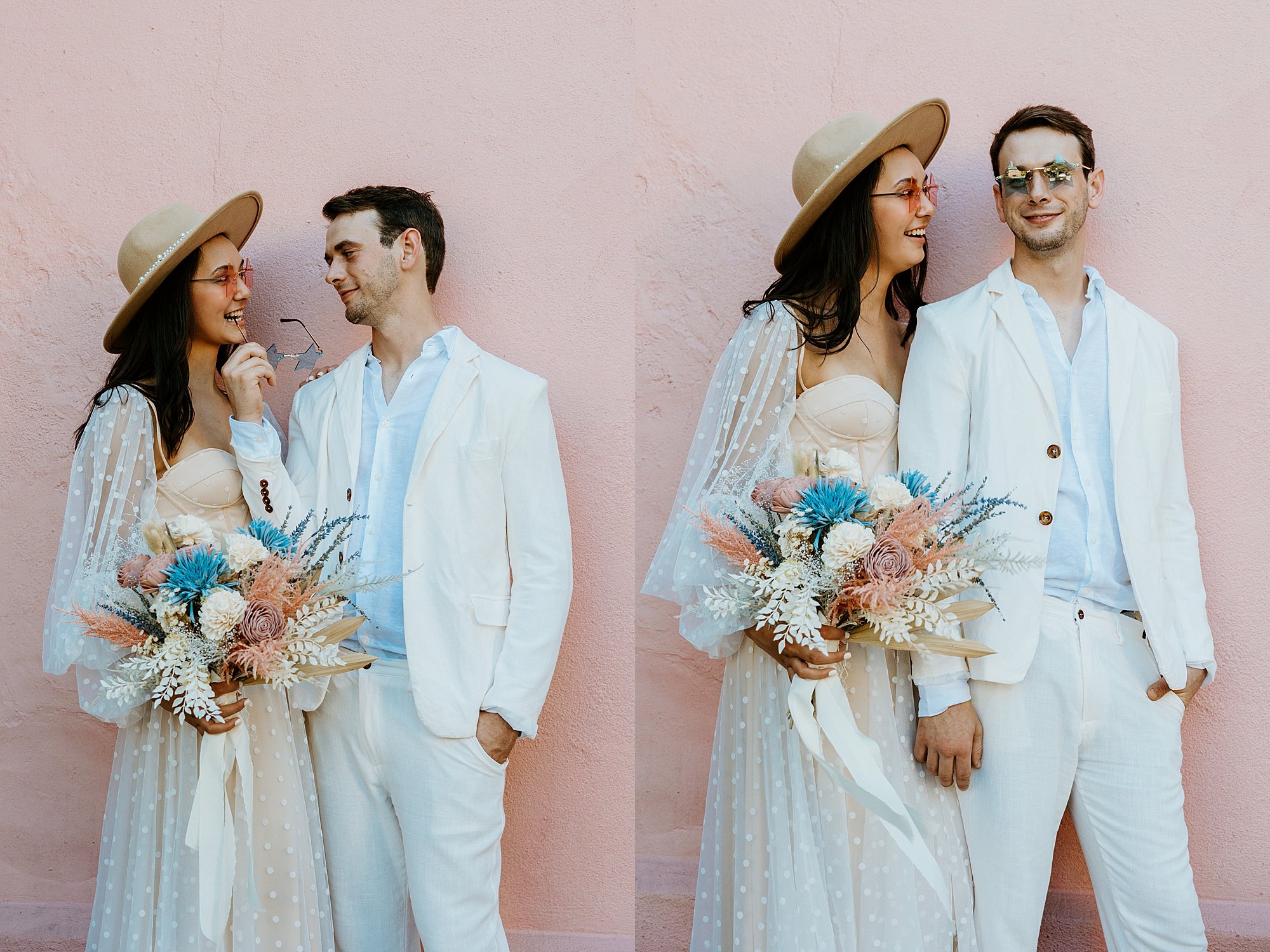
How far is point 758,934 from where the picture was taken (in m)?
3.50

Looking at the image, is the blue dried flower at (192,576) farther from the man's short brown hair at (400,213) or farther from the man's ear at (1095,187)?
the man's ear at (1095,187)

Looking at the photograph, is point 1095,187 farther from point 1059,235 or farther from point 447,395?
point 447,395

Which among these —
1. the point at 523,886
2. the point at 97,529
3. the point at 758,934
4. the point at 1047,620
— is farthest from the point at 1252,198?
the point at 97,529

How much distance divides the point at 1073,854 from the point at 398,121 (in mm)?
3721

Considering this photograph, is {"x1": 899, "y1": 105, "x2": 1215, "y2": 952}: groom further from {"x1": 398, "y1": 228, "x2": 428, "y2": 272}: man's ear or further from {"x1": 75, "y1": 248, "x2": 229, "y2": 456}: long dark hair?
{"x1": 75, "y1": 248, "x2": 229, "y2": 456}: long dark hair

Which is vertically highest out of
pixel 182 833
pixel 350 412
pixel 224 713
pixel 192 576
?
pixel 350 412

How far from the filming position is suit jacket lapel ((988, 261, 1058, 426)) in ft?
11.7

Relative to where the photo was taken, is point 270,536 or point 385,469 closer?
point 270,536

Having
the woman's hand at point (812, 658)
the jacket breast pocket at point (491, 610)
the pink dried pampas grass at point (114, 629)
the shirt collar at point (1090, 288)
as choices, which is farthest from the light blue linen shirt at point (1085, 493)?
the pink dried pampas grass at point (114, 629)

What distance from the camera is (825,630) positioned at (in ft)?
10.7

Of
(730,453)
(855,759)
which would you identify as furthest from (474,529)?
(855,759)

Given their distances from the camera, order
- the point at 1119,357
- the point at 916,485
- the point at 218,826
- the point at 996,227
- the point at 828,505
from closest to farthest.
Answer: the point at 828,505
the point at 916,485
the point at 218,826
the point at 1119,357
the point at 996,227

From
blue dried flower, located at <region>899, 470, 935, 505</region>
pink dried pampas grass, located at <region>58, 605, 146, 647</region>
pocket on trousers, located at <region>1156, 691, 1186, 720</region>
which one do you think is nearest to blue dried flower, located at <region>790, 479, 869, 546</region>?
blue dried flower, located at <region>899, 470, 935, 505</region>

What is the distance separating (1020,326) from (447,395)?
1897 millimetres
